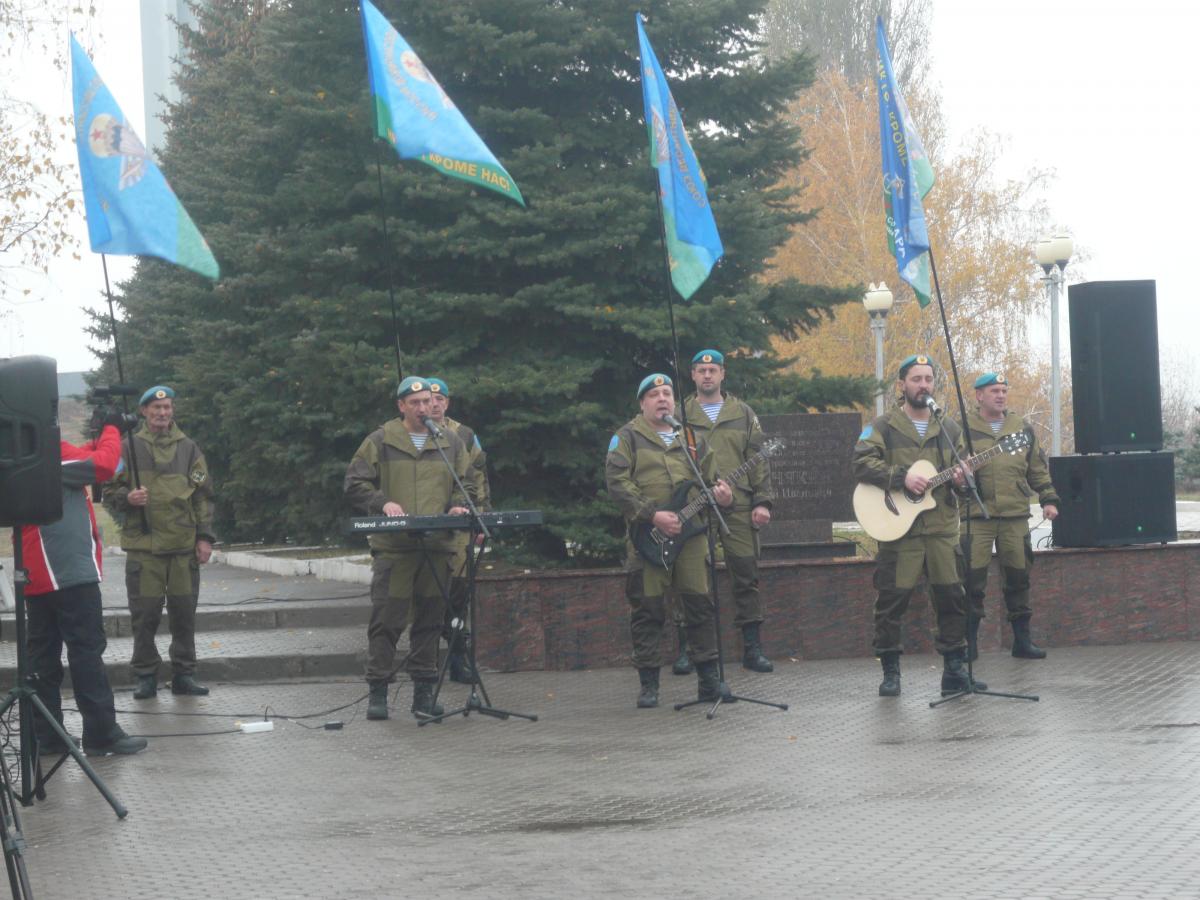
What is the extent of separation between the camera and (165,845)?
22.6 ft

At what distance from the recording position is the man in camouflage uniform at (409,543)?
404 inches

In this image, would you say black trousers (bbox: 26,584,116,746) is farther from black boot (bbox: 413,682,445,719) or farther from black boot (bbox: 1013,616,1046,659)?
black boot (bbox: 1013,616,1046,659)

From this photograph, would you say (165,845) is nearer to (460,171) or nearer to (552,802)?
(552,802)

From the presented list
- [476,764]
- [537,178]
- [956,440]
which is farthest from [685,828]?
[537,178]

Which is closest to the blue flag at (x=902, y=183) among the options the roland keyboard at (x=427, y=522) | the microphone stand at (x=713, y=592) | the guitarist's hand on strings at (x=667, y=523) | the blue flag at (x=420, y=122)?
the microphone stand at (x=713, y=592)

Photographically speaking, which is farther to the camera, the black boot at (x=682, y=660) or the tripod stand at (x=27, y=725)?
the black boot at (x=682, y=660)

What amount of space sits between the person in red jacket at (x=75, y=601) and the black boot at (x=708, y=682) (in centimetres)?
342

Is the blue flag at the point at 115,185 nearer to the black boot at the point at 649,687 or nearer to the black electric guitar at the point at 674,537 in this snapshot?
the black electric guitar at the point at 674,537

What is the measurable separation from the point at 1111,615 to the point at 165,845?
8.43m

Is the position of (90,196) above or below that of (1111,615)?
above

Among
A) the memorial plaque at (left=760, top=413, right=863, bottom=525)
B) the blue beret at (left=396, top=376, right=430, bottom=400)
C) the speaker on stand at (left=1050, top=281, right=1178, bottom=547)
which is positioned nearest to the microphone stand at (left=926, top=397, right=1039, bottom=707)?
the speaker on stand at (left=1050, top=281, right=1178, bottom=547)

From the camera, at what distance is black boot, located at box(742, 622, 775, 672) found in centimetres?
1206

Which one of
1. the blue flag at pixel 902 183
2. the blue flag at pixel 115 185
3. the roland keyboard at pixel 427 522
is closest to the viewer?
the roland keyboard at pixel 427 522

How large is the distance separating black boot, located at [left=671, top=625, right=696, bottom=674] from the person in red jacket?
430cm
